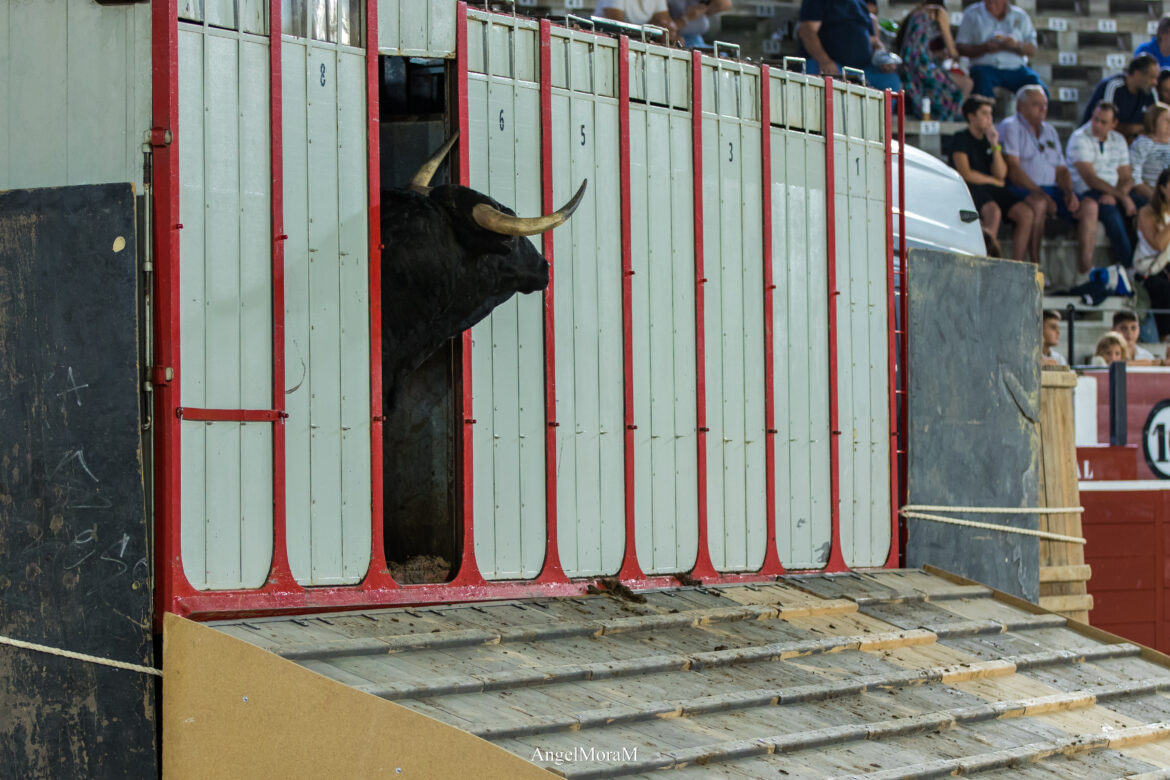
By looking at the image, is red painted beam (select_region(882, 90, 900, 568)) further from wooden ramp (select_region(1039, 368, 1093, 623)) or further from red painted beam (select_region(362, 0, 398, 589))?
red painted beam (select_region(362, 0, 398, 589))

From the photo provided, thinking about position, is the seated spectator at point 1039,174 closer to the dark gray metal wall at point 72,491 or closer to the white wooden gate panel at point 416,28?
the white wooden gate panel at point 416,28

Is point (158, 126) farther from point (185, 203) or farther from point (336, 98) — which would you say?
point (336, 98)

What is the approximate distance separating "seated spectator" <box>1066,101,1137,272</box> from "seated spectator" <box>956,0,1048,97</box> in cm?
96

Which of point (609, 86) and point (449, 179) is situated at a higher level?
point (609, 86)

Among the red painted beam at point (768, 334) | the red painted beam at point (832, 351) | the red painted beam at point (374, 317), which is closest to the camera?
the red painted beam at point (374, 317)

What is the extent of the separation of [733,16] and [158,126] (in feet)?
38.8

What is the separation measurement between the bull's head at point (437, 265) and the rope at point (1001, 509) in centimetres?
350

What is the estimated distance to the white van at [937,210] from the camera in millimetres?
12883

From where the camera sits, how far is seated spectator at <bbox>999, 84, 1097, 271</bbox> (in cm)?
1719

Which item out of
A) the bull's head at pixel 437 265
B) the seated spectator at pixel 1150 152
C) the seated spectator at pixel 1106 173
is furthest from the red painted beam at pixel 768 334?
the seated spectator at pixel 1150 152

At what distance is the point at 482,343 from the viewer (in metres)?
8.05

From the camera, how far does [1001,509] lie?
1055 centimetres

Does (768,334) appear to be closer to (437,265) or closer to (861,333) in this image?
(861,333)

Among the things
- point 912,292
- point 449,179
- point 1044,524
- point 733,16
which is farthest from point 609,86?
point 733,16
